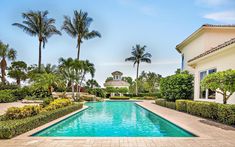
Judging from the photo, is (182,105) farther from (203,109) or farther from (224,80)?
(224,80)

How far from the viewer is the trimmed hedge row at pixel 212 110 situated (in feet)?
27.8

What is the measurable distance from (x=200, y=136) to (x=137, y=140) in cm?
221

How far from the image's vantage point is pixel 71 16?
3083cm

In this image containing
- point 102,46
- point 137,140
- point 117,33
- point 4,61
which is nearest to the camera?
point 137,140

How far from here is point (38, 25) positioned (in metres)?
29.1

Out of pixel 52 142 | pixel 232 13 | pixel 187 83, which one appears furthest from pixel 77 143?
pixel 232 13

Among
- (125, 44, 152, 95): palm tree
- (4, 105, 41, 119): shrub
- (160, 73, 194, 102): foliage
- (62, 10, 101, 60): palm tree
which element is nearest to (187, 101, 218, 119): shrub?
(160, 73, 194, 102): foliage

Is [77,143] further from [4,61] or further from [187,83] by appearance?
[4,61]

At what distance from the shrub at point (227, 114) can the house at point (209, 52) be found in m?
1.80

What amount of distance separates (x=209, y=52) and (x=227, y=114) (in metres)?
4.30

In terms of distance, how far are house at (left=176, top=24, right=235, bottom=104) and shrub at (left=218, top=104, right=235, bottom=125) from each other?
180cm

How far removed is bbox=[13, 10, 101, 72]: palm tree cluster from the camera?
28859 millimetres

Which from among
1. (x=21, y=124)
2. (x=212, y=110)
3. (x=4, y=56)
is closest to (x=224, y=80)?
(x=212, y=110)

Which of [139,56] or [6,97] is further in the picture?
[139,56]
